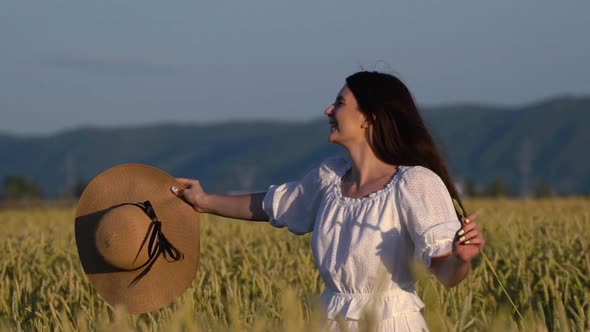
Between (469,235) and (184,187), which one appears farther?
(184,187)

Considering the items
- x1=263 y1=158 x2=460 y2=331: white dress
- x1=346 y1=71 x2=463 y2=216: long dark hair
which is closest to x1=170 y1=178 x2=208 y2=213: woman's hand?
x1=263 y1=158 x2=460 y2=331: white dress

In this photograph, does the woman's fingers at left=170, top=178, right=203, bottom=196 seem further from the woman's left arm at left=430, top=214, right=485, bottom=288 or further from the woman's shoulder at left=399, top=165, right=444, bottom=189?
the woman's left arm at left=430, top=214, right=485, bottom=288

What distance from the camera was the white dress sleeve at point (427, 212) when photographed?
3.35 meters

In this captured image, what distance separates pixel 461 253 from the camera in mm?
3229

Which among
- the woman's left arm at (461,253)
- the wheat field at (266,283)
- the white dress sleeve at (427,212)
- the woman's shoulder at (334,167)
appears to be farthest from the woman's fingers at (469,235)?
the wheat field at (266,283)

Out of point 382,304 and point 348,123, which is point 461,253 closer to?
point 382,304

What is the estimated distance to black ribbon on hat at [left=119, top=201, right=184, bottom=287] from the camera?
417 cm

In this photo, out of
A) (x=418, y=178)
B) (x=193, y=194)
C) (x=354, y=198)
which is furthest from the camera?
(x=193, y=194)

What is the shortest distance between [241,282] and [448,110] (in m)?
195

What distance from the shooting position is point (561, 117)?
579 ft

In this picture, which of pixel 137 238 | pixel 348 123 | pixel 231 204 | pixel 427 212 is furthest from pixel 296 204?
pixel 427 212

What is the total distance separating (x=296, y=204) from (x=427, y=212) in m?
0.77

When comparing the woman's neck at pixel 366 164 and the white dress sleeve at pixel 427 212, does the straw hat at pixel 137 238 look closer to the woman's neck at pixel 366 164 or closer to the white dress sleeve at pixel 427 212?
the woman's neck at pixel 366 164

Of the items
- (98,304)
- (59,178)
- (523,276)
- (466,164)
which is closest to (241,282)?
(98,304)
